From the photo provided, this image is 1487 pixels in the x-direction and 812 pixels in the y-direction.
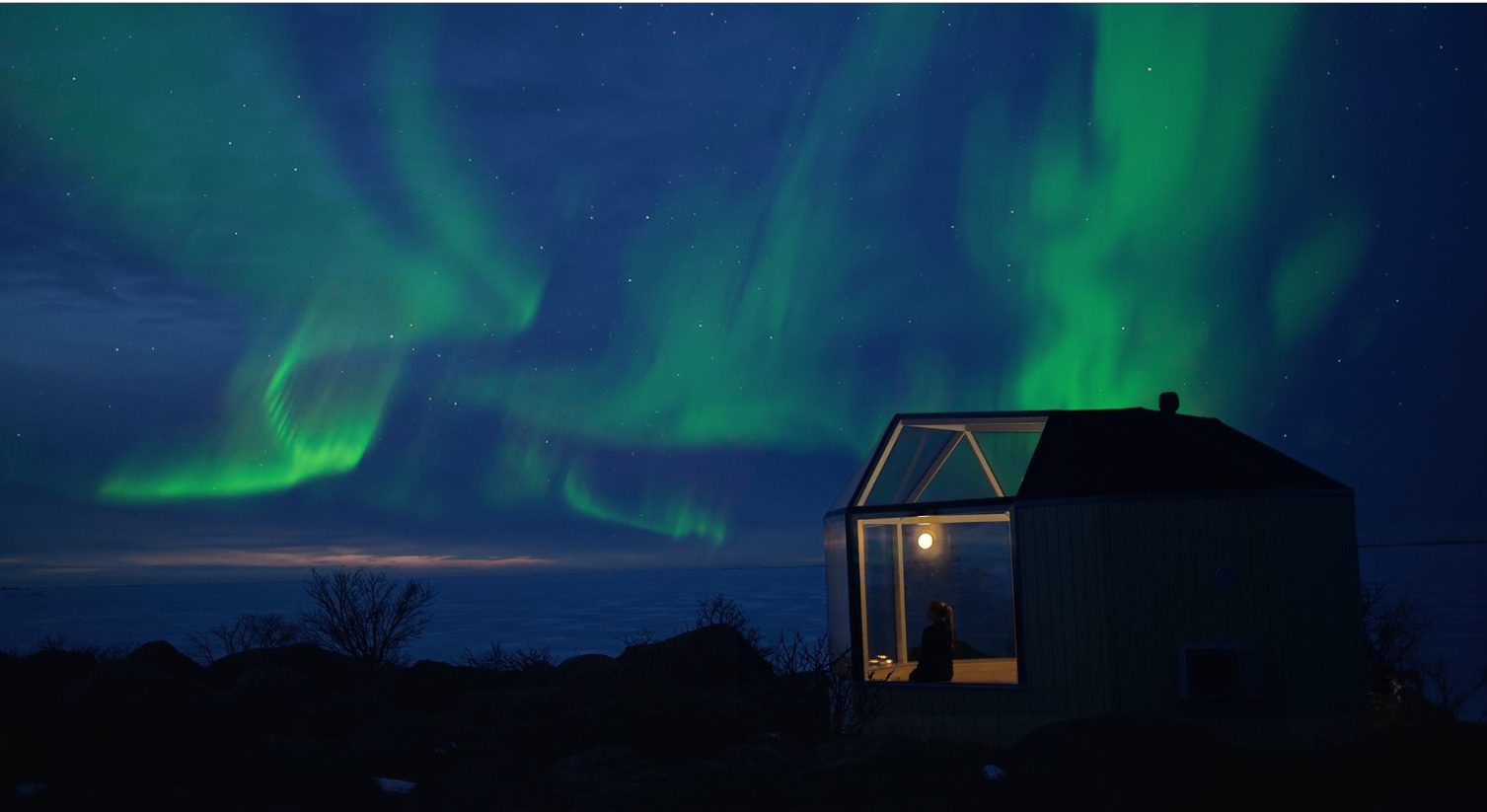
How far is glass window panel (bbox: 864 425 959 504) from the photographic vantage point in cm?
1479

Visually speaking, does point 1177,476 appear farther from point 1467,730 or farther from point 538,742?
point 538,742

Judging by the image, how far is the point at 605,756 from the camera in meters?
12.6

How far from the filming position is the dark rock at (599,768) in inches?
468

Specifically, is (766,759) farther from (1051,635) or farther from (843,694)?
(1051,635)

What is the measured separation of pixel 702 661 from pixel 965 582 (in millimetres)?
4870

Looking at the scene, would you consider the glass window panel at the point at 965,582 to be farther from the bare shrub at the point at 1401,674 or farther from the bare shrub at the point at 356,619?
the bare shrub at the point at 356,619

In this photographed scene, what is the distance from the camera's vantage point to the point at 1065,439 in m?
13.7

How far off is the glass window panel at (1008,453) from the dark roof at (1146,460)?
527 millimetres

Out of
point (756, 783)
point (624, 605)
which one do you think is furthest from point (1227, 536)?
point (624, 605)

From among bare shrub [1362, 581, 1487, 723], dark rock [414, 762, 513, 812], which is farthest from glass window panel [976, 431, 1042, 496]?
dark rock [414, 762, 513, 812]

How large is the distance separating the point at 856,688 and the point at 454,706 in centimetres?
757

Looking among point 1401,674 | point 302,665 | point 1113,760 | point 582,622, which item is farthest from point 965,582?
point 582,622

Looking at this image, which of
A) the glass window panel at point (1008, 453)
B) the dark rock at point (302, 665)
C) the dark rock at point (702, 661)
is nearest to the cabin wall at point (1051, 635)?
the glass window panel at point (1008, 453)

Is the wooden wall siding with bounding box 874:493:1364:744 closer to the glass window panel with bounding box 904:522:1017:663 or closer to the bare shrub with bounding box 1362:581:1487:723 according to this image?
the bare shrub with bounding box 1362:581:1487:723
